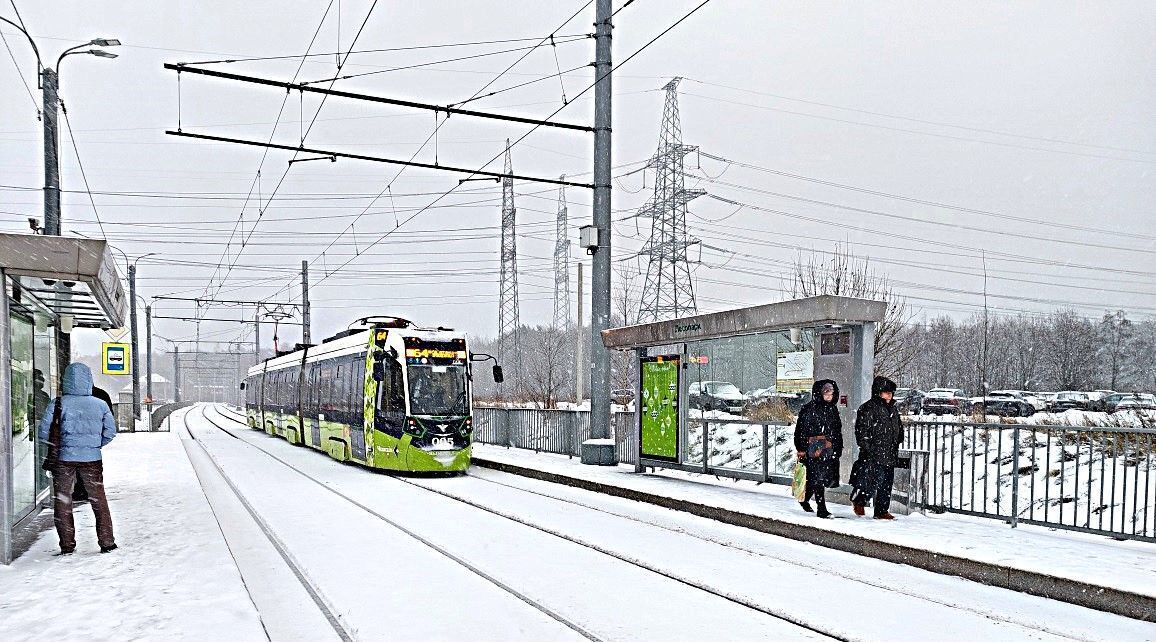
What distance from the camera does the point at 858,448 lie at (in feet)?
42.0

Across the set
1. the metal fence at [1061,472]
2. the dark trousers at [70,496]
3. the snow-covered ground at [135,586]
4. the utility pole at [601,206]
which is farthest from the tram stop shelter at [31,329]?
the metal fence at [1061,472]

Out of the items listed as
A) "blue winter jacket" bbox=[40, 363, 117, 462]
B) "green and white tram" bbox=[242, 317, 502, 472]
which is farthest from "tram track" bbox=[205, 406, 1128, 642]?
"blue winter jacket" bbox=[40, 363, 117, 462]

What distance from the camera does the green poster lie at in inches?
673

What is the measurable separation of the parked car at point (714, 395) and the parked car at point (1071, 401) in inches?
1346

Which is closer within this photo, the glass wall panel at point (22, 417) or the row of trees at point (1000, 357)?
the glass wall panel at point (22, 417)

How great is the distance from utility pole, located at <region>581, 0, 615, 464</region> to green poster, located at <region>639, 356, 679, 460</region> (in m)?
1.21

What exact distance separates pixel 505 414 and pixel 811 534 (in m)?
16.1

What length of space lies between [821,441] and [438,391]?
10198 millimetres

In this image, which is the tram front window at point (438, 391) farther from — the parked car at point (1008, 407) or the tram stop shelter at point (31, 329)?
the parked car at point (1008, 407)

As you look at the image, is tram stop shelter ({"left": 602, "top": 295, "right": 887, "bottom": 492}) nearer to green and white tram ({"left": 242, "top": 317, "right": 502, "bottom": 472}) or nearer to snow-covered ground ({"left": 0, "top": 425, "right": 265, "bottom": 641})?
green and white tram ({"left": 242, "top": 317, "right": 502, "bottom": 472})

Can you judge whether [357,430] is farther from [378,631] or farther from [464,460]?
[378,631]

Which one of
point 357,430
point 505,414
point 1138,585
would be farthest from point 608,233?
point 1138,585

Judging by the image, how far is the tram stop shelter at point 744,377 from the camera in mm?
12906

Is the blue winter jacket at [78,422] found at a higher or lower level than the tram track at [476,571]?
higher
